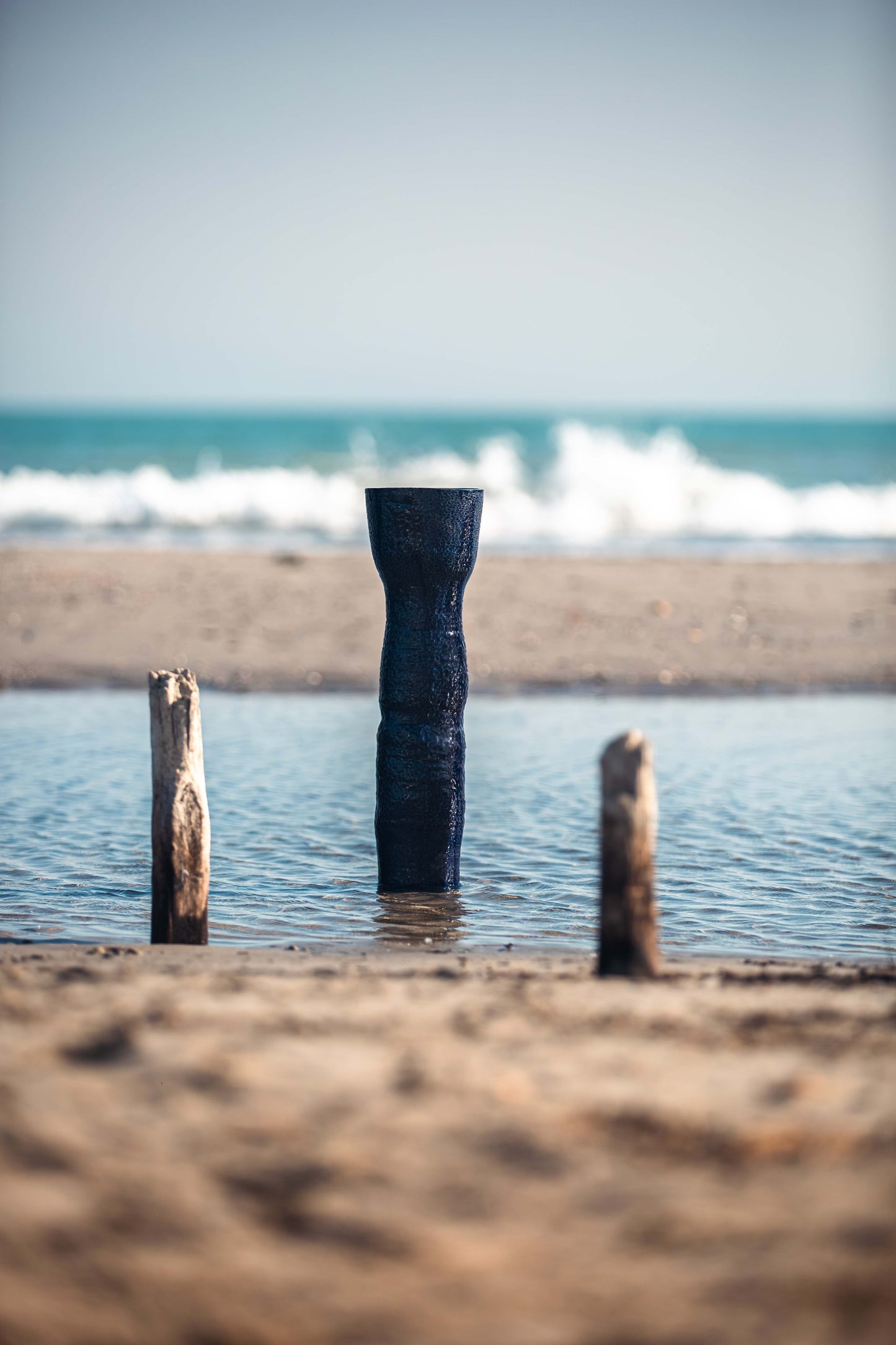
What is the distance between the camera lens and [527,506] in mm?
29500

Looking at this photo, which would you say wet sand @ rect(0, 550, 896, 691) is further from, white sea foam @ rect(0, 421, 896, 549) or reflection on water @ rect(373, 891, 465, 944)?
white sea foam @ rect(0, 421, 896, 549)

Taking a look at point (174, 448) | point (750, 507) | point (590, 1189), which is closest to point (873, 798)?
point (590, 1189)

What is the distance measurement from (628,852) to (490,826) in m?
3.01

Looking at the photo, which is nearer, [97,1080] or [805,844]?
[97,1080]

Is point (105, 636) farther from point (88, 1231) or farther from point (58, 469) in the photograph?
point (58, 469)

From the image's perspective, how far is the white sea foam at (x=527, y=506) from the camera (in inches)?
1037

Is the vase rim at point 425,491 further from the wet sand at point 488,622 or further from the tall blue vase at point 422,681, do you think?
the wet sand at point 488,622

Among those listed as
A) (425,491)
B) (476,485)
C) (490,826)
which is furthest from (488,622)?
(476,485)

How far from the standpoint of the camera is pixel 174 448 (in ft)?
164

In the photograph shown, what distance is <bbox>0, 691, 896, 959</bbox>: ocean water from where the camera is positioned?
574cm

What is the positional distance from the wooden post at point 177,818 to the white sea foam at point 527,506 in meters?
17.8

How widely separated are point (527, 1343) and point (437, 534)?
12.6 ft

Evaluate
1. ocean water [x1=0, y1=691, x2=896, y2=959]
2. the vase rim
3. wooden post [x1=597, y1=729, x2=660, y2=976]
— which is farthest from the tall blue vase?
wooden post [x1=597, y1=729, x2=660, y2=976]

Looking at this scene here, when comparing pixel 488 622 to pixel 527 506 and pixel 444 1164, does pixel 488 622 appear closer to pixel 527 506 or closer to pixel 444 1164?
pixel 444 1164
